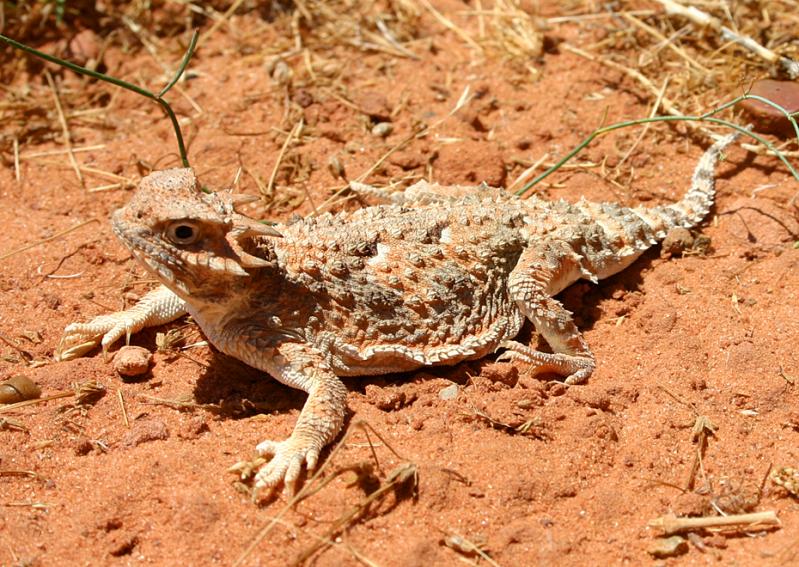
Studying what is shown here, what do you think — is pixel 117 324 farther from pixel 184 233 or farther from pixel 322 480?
pixel 322 480

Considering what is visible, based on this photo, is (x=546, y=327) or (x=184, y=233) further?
(x=546, y=327)

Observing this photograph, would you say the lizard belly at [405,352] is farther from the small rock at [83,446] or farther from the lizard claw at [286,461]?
the small rock at [83,446]

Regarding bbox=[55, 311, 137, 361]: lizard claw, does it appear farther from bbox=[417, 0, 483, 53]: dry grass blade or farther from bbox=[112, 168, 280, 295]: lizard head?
bbox=[417, 0, 483, 53]: dry grass blade

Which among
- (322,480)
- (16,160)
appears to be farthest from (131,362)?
(16,160)

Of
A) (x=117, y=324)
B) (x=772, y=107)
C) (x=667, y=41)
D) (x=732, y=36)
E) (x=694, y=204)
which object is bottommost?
(x=117, y=324)

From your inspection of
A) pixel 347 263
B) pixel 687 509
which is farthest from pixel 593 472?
pixel 347 263

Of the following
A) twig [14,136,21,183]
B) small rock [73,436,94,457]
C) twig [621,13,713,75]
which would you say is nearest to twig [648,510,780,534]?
small rock [73,436,94,457]
